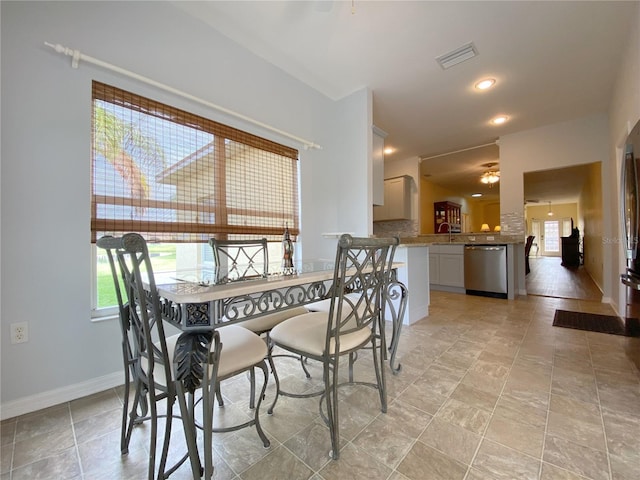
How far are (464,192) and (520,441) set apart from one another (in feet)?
28.1

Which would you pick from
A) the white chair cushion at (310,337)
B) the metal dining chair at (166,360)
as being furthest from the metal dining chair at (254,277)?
the metal dining chair at (166,360)

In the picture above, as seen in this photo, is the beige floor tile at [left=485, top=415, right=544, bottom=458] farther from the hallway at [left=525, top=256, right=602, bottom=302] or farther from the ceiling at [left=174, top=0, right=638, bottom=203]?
the hallway at [left=525, top=256, right=602, bottom=302]

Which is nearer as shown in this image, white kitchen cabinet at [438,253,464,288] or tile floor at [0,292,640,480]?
tile floor at [0,292,640,480]

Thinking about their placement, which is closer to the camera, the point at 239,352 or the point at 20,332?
the point at 239,352

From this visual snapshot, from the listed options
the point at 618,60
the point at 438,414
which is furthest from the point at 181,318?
the point at 618,60

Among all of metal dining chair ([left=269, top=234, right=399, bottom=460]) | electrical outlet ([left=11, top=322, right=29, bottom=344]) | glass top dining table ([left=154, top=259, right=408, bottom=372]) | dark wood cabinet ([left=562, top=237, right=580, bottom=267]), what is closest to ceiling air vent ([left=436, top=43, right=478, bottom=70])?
metal dining chair ([left=269, top=234, right=399, bottom=460])

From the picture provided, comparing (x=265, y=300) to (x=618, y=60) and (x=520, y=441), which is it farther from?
(x=618, y=60)

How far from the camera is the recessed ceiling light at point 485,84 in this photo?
2869mm

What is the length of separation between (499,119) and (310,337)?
427 cm

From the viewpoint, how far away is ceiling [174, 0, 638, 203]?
201cm

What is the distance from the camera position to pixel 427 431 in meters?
1.27

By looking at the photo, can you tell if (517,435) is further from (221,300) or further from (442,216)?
(442,216)

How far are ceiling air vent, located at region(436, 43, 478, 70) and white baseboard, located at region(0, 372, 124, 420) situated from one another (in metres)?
3.70

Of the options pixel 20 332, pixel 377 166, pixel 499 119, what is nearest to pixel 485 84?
pixel 499 119
